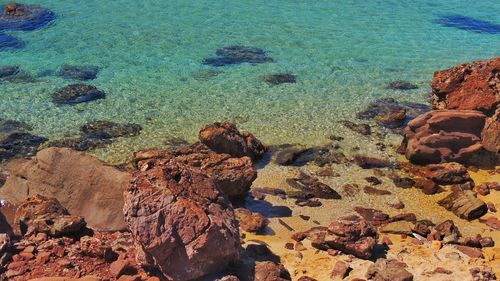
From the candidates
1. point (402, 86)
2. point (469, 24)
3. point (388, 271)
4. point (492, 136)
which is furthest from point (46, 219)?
point (469, 24)

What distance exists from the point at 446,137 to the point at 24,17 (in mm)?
20732

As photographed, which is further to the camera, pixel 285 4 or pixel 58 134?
pixel 285 4

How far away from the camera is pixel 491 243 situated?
11.0 meters

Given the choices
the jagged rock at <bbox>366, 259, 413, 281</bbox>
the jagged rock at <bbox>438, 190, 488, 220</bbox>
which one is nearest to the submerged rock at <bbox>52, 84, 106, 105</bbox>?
the jagged rock at <bbox>438, 190, 488, 220</bbox>

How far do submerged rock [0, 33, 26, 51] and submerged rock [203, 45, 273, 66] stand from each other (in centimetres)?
784

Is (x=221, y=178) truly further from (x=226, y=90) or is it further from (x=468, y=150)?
(x=226, y=90)

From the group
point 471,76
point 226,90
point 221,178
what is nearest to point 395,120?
point 471,76

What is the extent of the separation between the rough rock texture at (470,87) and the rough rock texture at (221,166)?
6896 mm

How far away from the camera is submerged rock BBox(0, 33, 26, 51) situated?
2334cm

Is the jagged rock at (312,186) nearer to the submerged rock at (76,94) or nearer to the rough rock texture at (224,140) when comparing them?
the rough rock texture at (224,140)

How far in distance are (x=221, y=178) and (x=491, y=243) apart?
214 inches

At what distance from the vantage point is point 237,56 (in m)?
22.8

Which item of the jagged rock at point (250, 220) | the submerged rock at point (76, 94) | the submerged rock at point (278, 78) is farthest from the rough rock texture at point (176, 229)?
the submerged rock at point (278, 78)

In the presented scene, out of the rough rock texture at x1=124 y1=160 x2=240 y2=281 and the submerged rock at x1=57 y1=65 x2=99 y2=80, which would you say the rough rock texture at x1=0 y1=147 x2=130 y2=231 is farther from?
the submerged rock at x1=57 y1=65 x2=99 y2=80
